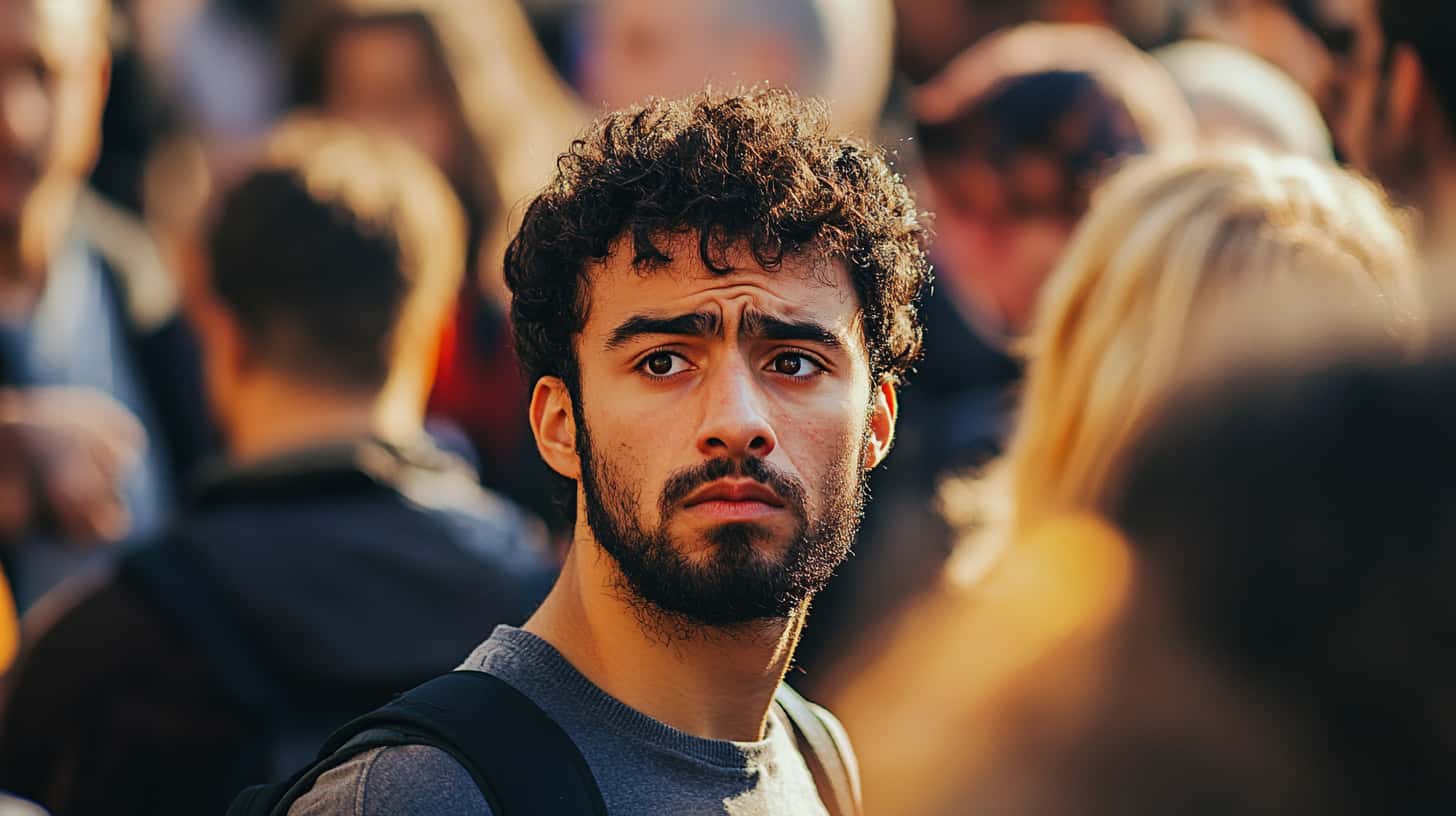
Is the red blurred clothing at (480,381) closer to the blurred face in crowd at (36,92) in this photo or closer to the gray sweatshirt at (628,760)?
the blurred face in crowd at (36,92)

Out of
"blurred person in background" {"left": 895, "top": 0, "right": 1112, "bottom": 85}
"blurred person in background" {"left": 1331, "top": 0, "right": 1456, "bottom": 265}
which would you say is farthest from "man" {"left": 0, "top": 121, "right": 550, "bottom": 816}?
"blurred person in background" {"left": 895, "top": 0, "right": 1112, "bottom": 85}

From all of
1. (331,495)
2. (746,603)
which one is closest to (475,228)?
(331,495)

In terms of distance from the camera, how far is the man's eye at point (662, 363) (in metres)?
2.18

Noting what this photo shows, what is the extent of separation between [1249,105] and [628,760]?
139 inches

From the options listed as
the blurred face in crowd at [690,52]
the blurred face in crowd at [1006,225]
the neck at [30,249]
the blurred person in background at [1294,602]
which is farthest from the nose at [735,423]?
the blurred face in crowd at [690,52]

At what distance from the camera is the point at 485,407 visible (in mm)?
5137

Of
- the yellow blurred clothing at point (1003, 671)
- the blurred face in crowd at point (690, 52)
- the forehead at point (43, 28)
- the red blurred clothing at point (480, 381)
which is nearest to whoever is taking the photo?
the yellow blurred clothing at point (1003, 671)

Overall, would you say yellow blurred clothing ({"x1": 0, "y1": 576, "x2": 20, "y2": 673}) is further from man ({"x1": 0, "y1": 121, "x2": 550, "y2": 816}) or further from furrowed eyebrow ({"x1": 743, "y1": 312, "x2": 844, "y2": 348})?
furrowed eyebrow ({"x1": 743, "y1": 312, "x2": 844, "y2": 348})

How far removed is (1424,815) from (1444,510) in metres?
0.21

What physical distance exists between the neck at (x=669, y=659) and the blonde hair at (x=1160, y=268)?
64 centimetres

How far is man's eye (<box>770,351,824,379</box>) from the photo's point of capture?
220cm

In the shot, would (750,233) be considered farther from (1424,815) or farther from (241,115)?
(241,115)

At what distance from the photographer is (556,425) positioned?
2.31 meters

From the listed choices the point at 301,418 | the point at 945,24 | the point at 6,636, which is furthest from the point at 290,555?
the point at 945,24
